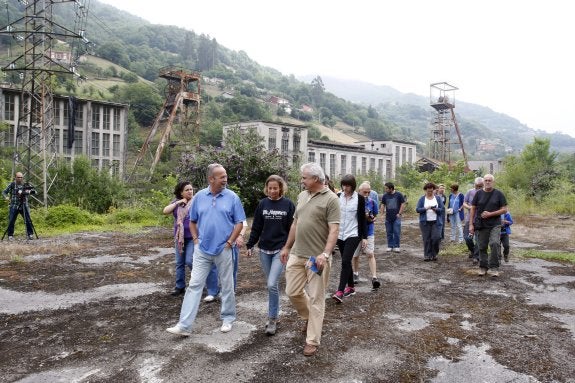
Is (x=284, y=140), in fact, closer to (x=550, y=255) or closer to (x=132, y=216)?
(x=132, y=216)

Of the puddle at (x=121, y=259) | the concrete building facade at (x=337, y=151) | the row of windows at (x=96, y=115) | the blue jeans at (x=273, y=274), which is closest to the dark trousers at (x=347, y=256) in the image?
the blue jeans at (x=273, y=274)

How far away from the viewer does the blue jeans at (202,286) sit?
470 centimetres

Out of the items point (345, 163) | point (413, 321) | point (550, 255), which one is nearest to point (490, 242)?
point (413, 321)

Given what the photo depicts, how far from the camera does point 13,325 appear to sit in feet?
17.3

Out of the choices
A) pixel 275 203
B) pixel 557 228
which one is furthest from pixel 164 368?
pixel 557 228

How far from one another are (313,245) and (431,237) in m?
6.10

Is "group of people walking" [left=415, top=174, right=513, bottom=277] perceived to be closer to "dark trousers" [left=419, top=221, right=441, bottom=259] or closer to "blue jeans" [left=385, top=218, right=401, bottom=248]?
"dark trousers" [left=419, top=221, right=441, bottom=259]

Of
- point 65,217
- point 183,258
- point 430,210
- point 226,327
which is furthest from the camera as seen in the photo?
point 65,217

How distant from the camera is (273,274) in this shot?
4781 millimetres

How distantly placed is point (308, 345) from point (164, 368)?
136 cm

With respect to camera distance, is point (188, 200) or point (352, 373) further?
point (188, 200)

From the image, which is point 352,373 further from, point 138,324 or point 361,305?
point 138,324

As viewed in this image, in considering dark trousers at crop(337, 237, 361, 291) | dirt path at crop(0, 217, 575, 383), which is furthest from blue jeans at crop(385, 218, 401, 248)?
dark trousers at crop(337, 237, 361, 291)

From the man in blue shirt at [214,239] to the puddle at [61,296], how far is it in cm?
227
